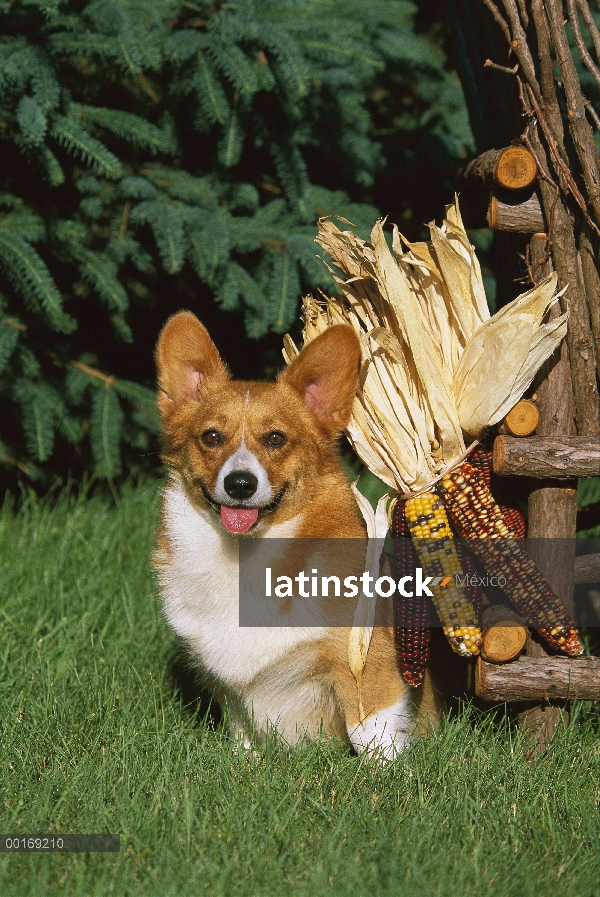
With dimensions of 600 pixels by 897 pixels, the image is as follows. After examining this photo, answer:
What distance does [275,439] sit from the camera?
9.55 ft

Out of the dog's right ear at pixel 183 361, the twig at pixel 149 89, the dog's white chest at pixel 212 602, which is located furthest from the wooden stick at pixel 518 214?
the twig at pixel 149 89

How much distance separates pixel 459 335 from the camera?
2.89 metres

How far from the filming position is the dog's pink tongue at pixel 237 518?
9.02 feet

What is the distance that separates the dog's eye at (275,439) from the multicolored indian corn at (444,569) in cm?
45

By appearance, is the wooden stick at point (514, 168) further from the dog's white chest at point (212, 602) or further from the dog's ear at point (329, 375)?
the dog's white chest at point (212, 602)

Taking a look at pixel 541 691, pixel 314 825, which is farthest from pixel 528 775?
pixel 314 825

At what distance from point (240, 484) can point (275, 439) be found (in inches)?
10.6

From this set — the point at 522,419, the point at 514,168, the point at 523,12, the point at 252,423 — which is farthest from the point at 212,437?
the point at 523,12

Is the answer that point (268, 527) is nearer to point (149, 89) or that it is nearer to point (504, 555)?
point (504, 555)

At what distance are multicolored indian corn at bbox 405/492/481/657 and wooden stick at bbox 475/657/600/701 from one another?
91 millimetres

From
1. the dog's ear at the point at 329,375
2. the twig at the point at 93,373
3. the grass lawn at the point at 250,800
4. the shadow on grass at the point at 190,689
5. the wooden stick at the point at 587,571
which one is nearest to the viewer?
the grass lawn at the point at 250,800

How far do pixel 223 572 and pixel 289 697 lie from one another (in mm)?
433

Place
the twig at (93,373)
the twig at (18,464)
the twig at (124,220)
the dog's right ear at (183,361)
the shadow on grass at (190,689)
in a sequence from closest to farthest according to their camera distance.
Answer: the dog's right ear at (183,361) → the shadow on grass at (190,689) → the twig at (124,220) → the twig at (93,373) → the twig at (18,464)

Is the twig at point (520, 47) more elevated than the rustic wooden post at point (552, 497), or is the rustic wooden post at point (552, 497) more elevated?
the twig at point (520, 47)
